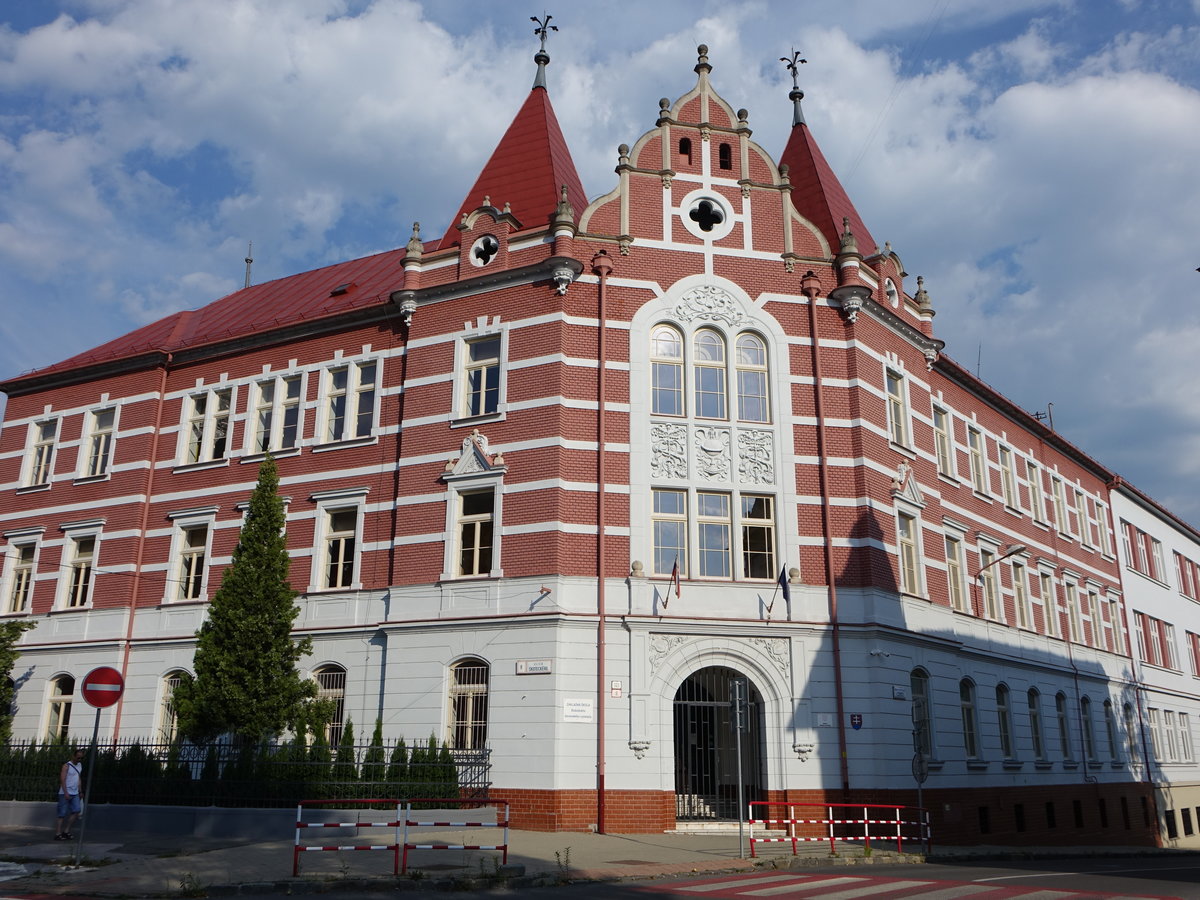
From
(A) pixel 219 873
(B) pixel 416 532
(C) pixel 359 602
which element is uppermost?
(B) pixel 416 532

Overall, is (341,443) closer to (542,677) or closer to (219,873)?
(542,677)

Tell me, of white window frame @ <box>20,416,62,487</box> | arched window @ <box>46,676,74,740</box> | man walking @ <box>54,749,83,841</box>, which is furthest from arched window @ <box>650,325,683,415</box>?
white window frame @ <box>20,416,62,487</box>

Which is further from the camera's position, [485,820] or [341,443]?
[341,443]

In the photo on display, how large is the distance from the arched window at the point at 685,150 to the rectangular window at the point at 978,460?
41.8ft

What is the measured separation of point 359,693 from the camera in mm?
24375

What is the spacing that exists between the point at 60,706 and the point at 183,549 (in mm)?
5549

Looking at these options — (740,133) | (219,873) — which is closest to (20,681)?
Answer: (219,873)

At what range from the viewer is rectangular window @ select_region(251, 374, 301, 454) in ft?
92.5

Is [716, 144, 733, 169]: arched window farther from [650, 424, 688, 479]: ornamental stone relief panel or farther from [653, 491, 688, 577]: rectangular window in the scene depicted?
[653, 491, 688, 577]: rectangular window

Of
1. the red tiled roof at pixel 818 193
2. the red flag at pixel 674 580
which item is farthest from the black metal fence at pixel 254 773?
the red tiled roof at pixel 818 193

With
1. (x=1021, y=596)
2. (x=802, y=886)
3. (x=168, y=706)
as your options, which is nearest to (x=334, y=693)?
(x=168, y=706)

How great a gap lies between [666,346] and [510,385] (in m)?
3.81

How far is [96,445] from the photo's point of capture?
103 feet

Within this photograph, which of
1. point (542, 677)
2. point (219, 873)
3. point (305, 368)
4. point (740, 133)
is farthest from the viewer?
point (305, 368)
